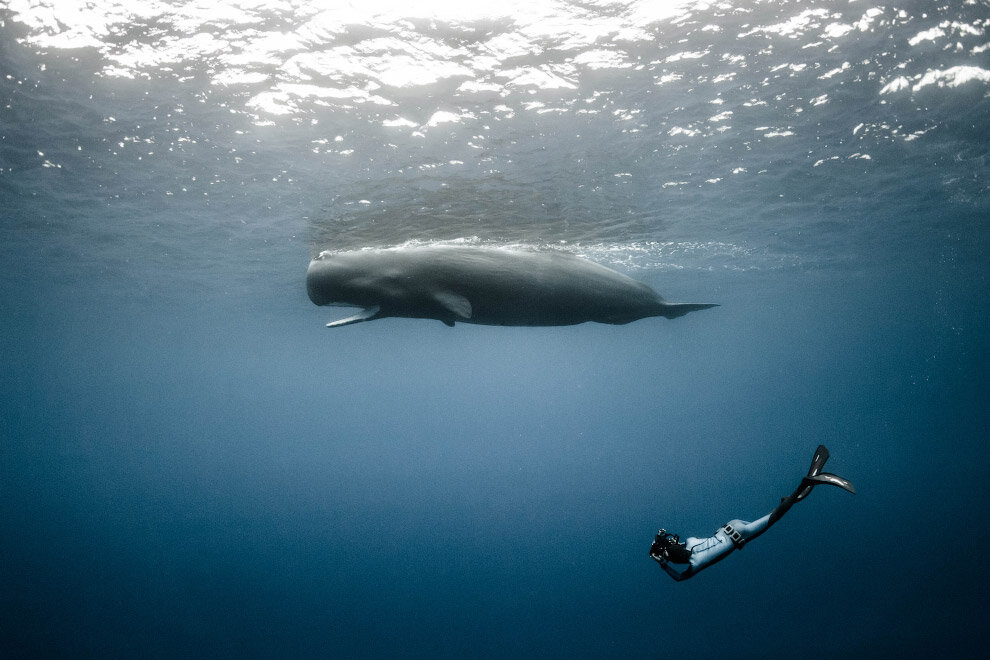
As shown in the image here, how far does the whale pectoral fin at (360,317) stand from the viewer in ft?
12.0

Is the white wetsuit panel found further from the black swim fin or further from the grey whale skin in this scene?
the grey whale skin

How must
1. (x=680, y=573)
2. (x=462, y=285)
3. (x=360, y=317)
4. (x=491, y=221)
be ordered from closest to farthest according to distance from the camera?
(x=360, y=317) → (x=462, y=285) → (x=680, y=573) → (x=491, y=221)

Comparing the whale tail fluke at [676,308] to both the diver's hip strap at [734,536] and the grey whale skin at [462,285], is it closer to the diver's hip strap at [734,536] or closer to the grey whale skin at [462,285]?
the grey whale skin at [462,285]

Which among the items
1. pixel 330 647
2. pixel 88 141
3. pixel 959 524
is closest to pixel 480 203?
pixel 88 141

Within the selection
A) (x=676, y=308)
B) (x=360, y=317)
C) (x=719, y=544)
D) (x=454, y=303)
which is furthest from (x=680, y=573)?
(x=360, y=317)

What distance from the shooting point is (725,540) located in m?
4.81

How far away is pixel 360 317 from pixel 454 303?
73 cm

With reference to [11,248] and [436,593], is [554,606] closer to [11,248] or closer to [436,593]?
[436,593]

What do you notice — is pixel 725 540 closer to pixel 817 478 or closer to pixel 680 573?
pixel 680 573

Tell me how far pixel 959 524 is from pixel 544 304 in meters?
28.8

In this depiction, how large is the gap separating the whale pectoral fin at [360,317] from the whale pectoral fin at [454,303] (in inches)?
19.8

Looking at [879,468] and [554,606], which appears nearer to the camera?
[554,606]

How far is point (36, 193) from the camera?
12.7 meters

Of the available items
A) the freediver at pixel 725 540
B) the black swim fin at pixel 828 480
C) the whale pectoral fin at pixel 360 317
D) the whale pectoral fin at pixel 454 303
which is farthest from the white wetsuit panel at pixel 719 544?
the whale pectoral fin at pixel 360 317
